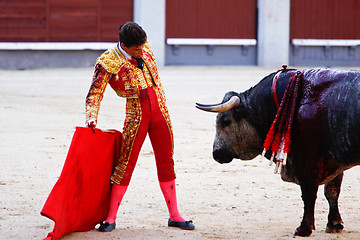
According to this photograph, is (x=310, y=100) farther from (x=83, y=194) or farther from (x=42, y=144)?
(x=42, y=144)

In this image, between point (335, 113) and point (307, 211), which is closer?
point (335, 113)

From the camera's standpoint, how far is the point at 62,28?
40.5ft

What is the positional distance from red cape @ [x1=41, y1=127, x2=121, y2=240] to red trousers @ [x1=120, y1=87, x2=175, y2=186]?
0.12 m

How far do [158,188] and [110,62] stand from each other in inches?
57.2

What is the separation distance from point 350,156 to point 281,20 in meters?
10.6


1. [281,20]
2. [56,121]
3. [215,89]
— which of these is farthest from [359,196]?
[281,20]

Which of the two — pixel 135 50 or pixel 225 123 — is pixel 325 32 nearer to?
pixel 225 123

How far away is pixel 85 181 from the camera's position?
357 centimetres

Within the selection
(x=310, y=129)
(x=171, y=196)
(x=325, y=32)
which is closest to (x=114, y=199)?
(x=171, y=196)

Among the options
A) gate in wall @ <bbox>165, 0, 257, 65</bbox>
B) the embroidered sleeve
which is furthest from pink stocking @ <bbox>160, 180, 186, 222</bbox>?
gate in wall @ <bbox>165, 0, 257, 65</bbox>

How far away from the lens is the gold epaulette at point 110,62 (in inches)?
137

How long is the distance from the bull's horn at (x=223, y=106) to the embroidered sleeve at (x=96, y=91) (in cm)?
50

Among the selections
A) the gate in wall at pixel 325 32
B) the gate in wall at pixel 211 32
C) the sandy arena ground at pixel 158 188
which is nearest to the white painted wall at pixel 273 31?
the gate in wall at pixel 211 32

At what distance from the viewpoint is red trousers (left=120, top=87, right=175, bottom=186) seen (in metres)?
3.56
